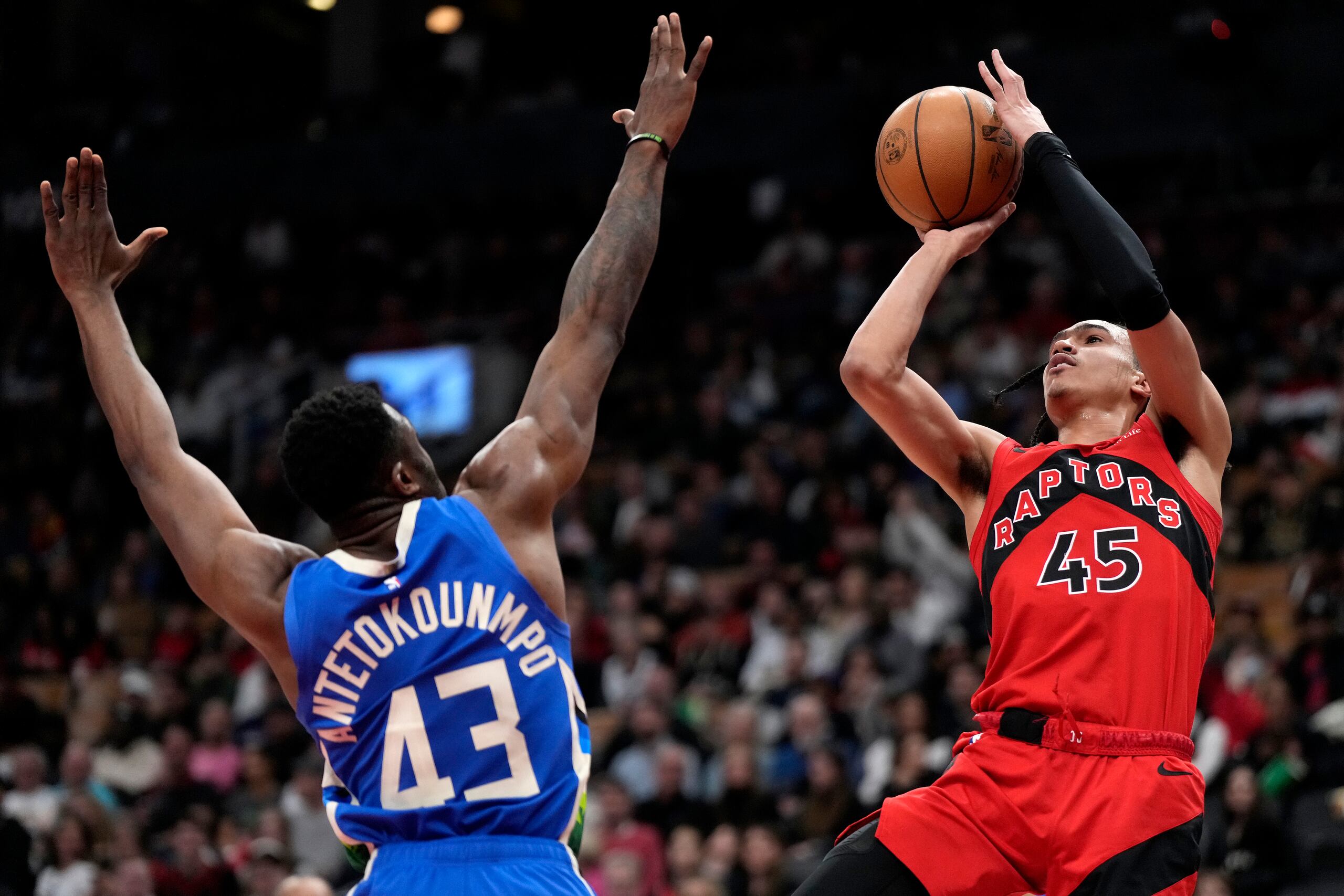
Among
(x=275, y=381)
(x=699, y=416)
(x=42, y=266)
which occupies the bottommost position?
(x=699, y=416)

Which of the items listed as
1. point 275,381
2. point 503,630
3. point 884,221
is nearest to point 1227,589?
point 884,221

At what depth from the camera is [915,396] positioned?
4371mm

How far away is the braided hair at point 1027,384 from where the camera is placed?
4781mm

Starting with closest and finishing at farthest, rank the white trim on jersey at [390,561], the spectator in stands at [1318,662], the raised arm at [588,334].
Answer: the white trim on jersey at [390,561], the raised arm at [588,334], the spectator in stands at [1318,662]

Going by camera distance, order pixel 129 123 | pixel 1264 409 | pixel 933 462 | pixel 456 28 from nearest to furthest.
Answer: pixel 933 462, pixel 1264 409, pixel 129 123, pixel 456 28

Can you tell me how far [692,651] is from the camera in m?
12.5

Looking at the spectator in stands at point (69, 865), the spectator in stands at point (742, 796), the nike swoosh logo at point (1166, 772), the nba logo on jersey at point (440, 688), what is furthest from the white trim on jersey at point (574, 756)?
the spectator in stands at point (69, 865)

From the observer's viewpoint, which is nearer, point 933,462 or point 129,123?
point 933,462

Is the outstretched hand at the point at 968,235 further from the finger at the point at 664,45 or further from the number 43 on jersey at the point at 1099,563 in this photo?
the finger at the point at 664,45

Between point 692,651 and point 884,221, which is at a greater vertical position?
point 884,221

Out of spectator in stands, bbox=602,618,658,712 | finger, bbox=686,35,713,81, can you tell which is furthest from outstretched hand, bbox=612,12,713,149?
spectator in stands, bbox=602,618,658,712

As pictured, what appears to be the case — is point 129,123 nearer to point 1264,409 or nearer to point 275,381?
point 275,381

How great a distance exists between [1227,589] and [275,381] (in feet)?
37.8

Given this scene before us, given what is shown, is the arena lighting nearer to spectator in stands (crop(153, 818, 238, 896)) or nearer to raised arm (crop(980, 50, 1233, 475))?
spectator in stands (crop(153, 818, 238, 896))
